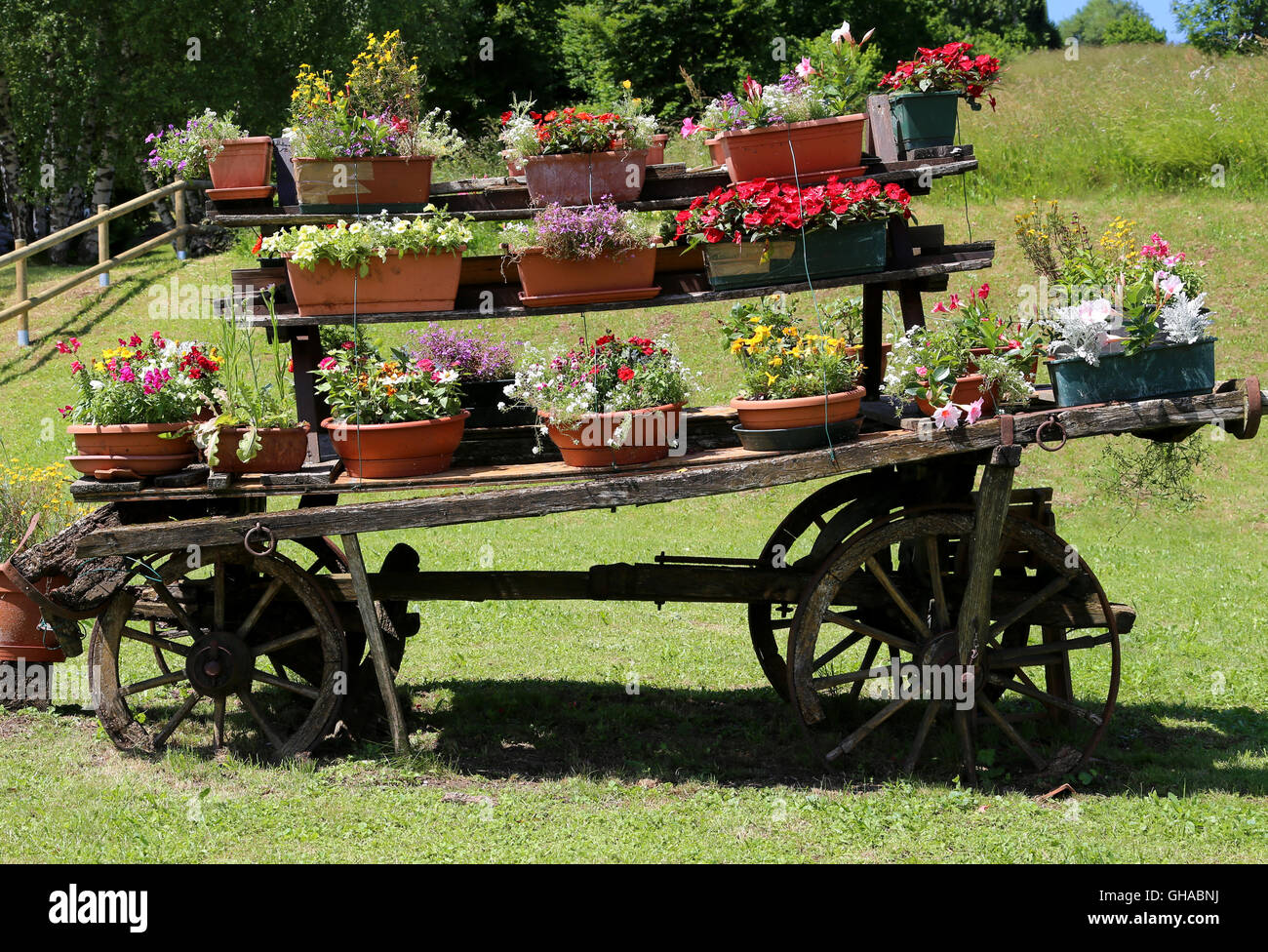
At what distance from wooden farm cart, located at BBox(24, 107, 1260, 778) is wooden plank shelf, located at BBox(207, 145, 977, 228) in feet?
0.05

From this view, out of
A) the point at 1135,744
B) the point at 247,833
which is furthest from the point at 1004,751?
the point at 247,833

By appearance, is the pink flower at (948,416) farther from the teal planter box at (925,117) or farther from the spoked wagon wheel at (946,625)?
the teal planter box at (925,117)

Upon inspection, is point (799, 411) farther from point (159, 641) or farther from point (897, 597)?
point (159, 641)

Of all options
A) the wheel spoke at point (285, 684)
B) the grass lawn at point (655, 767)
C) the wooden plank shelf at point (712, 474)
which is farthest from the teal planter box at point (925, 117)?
the wheel spoke at point (285, 684)

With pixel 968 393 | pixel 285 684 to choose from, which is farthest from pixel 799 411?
pixel 285 684

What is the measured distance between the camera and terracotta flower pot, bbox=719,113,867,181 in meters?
6.06

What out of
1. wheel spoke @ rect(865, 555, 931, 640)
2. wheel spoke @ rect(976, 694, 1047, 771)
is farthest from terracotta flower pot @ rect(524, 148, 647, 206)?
wheel spoke @ rect(976, 694, 1047, 771)

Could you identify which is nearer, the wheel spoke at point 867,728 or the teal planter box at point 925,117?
the wheel spoke at point 867,728

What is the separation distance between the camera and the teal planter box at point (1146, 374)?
19.1 feet

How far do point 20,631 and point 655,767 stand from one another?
13.3 feet

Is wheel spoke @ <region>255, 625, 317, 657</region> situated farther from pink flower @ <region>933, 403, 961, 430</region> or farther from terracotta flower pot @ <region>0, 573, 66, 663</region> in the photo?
pink flower @ <region>933, 403, 961, 430</region>

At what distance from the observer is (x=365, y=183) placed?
6.30 m

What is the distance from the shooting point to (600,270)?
6.06 metres

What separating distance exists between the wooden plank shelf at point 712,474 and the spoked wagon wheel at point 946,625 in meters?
0.50
